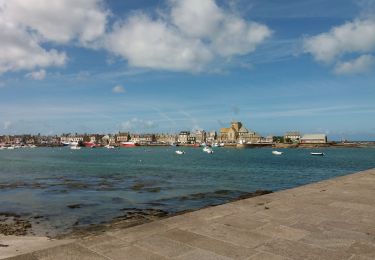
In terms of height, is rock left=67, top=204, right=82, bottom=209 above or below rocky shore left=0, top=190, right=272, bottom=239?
below

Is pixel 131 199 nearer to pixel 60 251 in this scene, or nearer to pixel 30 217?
pixel 30 217

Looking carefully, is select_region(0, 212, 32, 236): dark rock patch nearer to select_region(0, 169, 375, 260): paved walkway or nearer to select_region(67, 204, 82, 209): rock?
select_region(67, 204, 82, 209): rock

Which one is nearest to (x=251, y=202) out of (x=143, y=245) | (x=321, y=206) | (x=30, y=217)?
(x=321, y=206)

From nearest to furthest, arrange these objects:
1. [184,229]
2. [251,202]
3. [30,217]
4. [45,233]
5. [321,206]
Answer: [184,229]
[321,206]
[251,202]
[45,233]
[30,217]

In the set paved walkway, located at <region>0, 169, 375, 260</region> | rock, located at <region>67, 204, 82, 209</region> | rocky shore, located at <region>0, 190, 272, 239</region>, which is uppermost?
paved walkway, located at <region>0, 169, 375, 260</region>

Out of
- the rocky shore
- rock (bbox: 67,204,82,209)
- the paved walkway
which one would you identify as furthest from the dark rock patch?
the paved walkway

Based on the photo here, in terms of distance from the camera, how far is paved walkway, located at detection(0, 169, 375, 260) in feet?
20.5

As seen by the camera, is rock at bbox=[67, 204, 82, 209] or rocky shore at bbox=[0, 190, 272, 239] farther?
rock at bbox=[67, 204, 82, 209]

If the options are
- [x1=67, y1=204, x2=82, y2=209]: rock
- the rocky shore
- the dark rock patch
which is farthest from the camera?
[x1=67, y1=204, x2=82, y2=209]: rock

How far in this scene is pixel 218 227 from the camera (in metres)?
8.05

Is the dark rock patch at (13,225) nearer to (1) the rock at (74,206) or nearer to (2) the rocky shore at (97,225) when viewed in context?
(2) the rocky shore at (97,225)

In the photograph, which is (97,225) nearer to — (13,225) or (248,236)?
(13,225)

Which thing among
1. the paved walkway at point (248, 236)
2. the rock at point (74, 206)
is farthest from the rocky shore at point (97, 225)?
the paved walkway at point (248, 236)

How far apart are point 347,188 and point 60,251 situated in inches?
461
